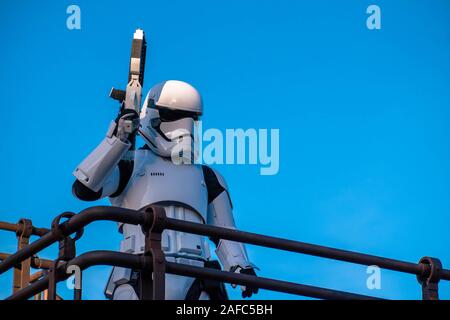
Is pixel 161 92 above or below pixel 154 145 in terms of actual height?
above

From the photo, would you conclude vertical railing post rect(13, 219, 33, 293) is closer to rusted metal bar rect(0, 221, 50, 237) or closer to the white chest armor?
rusted metal bar rect(0, 221, 50, 237)

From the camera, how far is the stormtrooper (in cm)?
755

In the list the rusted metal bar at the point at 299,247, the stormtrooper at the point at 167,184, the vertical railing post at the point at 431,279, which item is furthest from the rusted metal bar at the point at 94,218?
the stormtrooper at the point at 167,184

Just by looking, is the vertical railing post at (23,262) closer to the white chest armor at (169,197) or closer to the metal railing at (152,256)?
the white chest armor at (169,197)

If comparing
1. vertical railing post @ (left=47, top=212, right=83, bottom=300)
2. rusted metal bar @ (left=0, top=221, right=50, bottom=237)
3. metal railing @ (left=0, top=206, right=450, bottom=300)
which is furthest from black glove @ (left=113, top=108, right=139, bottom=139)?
vertical railing post @ (left=47, top=212, right=83, bottom=300)

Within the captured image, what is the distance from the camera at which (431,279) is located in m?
5.89

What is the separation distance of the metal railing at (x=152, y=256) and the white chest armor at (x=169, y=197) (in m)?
2.07

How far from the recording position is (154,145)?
8.27m
